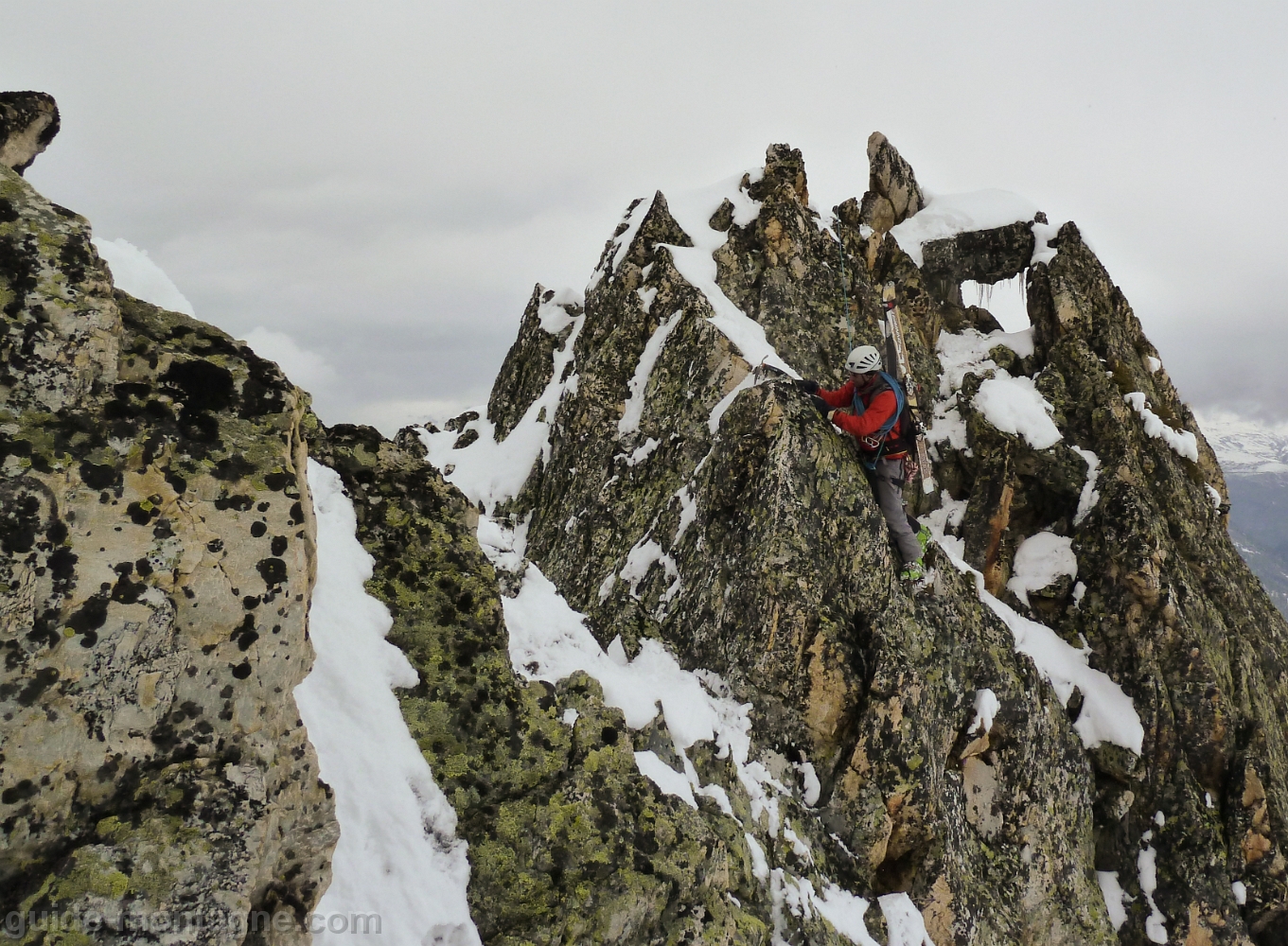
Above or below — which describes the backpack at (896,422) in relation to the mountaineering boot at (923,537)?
above

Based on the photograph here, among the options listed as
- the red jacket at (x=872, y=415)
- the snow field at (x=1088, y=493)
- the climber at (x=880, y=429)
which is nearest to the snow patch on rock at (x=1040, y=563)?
the snow field at (x=1088, y=493)

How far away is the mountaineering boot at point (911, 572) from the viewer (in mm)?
13602

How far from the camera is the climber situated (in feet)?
43.0

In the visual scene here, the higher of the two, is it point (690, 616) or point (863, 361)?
point (863, 361)

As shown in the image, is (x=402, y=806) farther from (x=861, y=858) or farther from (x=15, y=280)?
(x=861, y=858)

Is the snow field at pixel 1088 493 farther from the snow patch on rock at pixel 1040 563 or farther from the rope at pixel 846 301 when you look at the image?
the rope at pixel 846 301

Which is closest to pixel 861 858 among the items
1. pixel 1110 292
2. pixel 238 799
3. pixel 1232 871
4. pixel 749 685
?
pixel 749 685

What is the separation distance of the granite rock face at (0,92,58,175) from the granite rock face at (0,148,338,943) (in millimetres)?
1667

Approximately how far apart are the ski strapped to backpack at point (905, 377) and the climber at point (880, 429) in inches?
9.2

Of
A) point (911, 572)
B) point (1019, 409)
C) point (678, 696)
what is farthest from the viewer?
point (1019, 409)

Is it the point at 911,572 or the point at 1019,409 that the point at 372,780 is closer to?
the point at 911,572

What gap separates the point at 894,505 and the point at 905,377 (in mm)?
5070

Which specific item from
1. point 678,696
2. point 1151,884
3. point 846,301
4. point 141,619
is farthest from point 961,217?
point 141,619

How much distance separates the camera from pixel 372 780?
5703 millimetres
